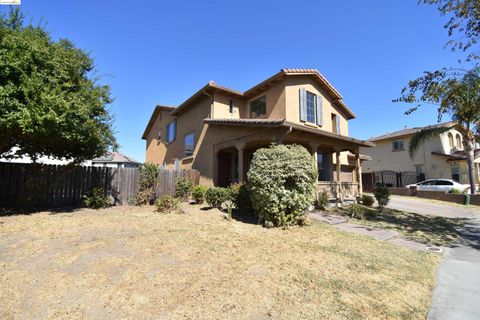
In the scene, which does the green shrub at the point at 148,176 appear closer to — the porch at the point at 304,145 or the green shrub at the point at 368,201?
the porch at the point at 304,145

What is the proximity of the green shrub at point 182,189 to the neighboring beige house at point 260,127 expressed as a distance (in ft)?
5.90

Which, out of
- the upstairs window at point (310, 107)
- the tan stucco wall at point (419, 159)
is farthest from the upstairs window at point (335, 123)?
the tan stucco wall at point (419, 159)

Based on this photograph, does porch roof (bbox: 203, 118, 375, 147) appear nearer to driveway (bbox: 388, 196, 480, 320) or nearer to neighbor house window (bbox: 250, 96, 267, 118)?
neighbor house window (bbox: 250, 96, 267, 118)

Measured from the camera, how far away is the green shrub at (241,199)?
9.79 meters

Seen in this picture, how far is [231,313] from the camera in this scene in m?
3.30

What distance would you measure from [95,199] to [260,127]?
26.7 ft

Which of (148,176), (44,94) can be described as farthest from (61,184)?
(44,94)

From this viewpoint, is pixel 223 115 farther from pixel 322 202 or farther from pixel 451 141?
pixel 451 141

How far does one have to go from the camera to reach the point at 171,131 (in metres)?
21.7

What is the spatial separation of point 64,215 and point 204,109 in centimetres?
1053

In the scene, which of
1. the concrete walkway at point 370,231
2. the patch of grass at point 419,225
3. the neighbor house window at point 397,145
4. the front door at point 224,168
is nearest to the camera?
the concrete walkway at point 370,231

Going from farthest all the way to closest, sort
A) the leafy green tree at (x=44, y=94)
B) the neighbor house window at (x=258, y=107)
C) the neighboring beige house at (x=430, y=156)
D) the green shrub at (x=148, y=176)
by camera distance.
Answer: the neighboring beige house at (x=430, y=156) < the neighbor house window at (x=258, y=107) < the green shrub at (x=148, y=176) < the leafy green tree at (x=44, y=94)

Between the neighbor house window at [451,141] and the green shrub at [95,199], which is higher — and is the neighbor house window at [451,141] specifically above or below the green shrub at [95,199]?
above

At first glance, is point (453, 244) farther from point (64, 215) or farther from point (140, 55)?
point (140, 55)
